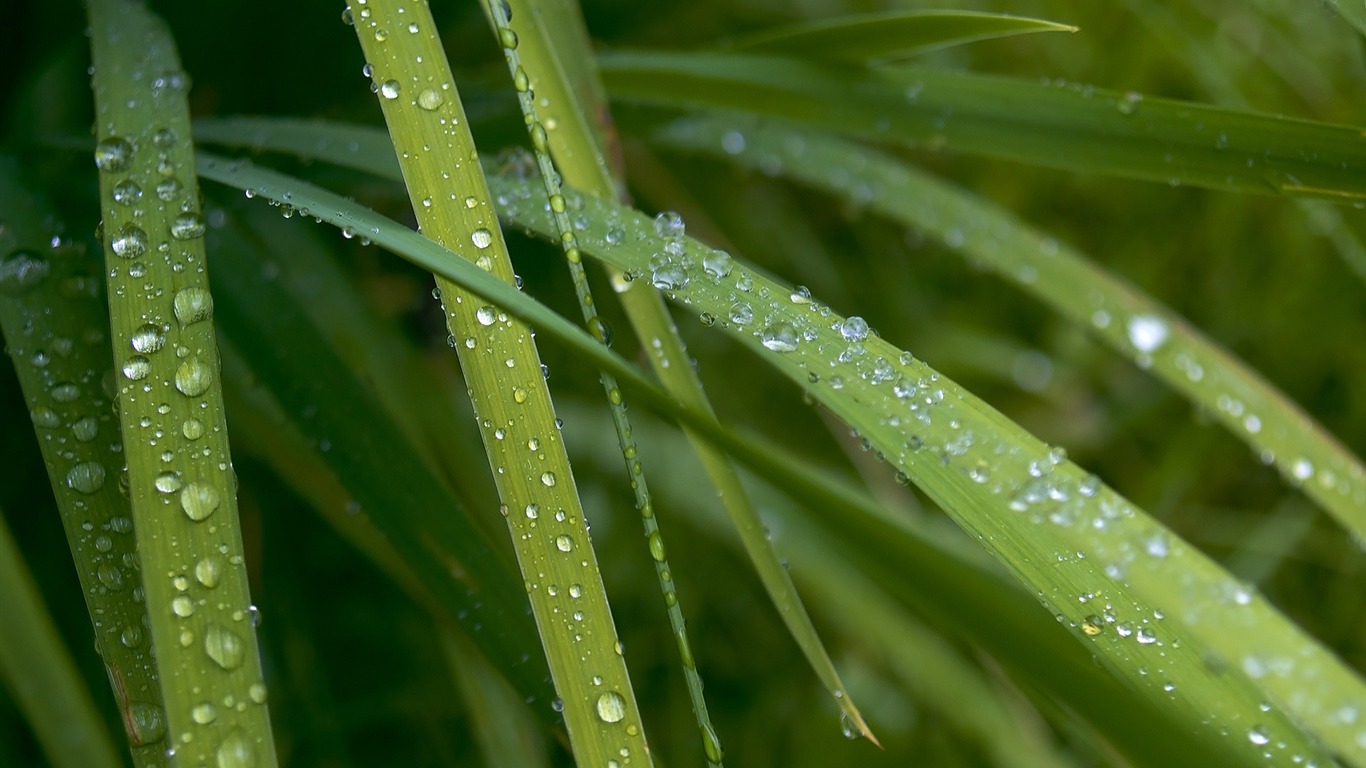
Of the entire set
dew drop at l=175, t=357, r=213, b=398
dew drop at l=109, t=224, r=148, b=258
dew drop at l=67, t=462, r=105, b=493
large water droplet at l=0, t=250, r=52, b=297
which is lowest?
dew drop at l=67, t=462, r=105, b=493

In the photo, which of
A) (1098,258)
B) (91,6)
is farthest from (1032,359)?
(91,6)

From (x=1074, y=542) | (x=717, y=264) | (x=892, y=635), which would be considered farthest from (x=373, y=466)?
(x=892, y=635)

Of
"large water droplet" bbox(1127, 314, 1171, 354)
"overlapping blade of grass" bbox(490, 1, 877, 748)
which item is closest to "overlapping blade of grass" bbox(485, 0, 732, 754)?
"overlapping blade of grass" bbox(490, 1, 877, 748)

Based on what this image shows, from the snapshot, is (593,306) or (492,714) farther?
(492,714)

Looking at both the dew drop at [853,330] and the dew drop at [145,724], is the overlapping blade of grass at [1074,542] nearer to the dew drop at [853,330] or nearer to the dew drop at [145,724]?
the dew drop at [853,330]

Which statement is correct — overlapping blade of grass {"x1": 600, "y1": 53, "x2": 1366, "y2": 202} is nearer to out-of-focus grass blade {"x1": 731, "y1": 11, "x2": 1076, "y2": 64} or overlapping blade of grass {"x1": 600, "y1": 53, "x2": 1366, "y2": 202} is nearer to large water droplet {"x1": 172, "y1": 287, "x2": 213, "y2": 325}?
out-of-focus grass blade {"x1": 731, "y1": 11, "x2": 1076, "y2": 64}

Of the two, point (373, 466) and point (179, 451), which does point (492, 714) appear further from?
point (179, 451)
